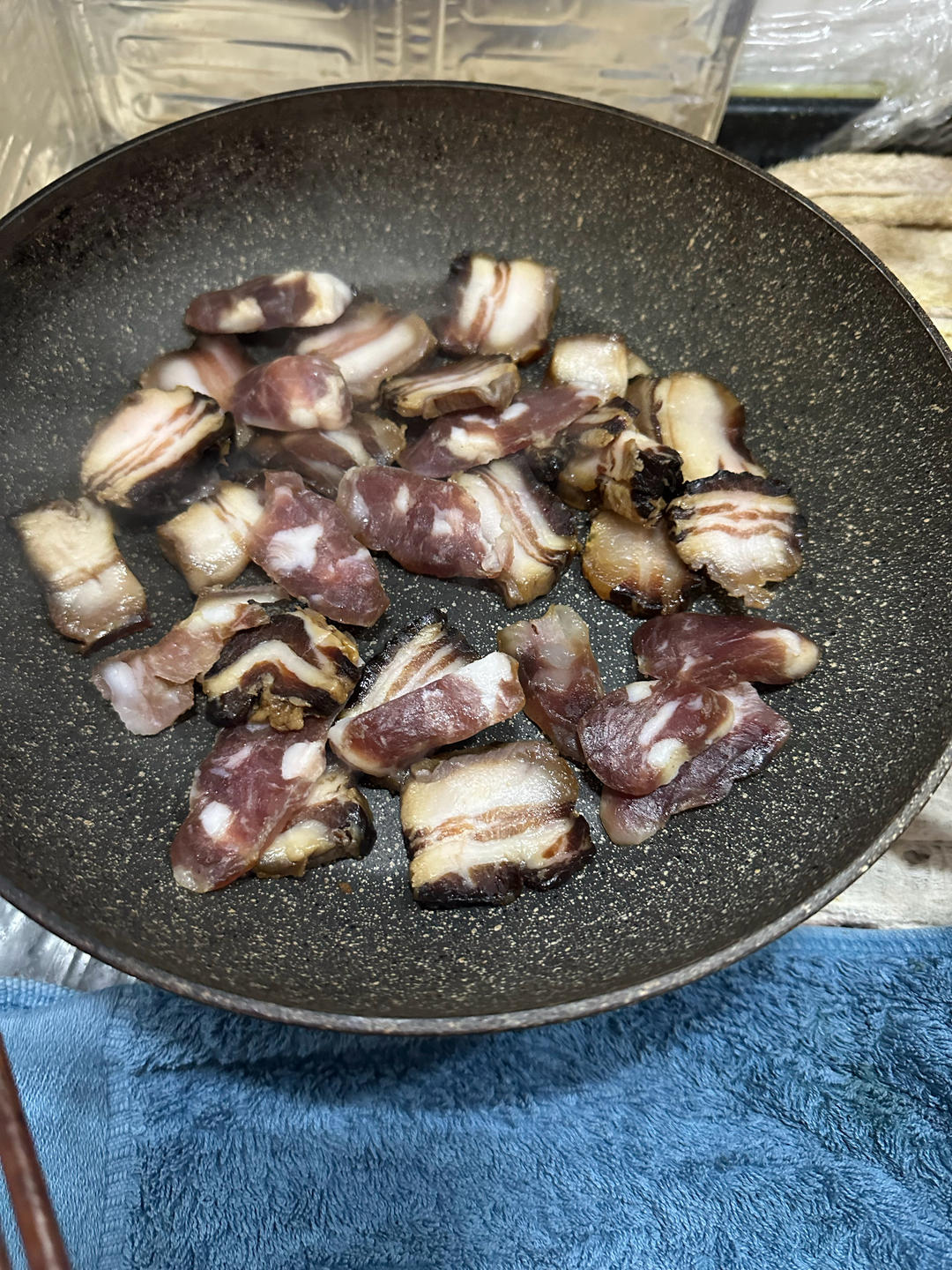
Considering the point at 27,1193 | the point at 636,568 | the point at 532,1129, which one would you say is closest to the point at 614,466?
the point at 636,568

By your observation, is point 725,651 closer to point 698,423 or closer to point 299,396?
point 698,423

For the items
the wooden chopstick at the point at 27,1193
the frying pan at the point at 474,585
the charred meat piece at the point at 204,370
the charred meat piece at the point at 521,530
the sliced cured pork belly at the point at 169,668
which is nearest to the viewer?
the wooden chopstick at the point at 27,1193

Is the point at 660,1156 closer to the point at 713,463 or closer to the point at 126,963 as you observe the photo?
the point at 126,963

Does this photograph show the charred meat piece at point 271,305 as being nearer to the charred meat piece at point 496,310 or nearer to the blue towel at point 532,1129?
the charred meat piece at point 496,310

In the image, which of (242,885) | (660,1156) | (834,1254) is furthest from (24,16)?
(834,1254)

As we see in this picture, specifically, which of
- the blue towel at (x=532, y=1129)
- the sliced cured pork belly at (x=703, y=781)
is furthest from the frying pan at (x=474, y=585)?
the blue towel at (x=532, y=1129)

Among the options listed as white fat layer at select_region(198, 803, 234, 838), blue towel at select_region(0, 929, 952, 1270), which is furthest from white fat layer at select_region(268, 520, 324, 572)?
blue towel at select_region(0, 929, 952, 1270)
